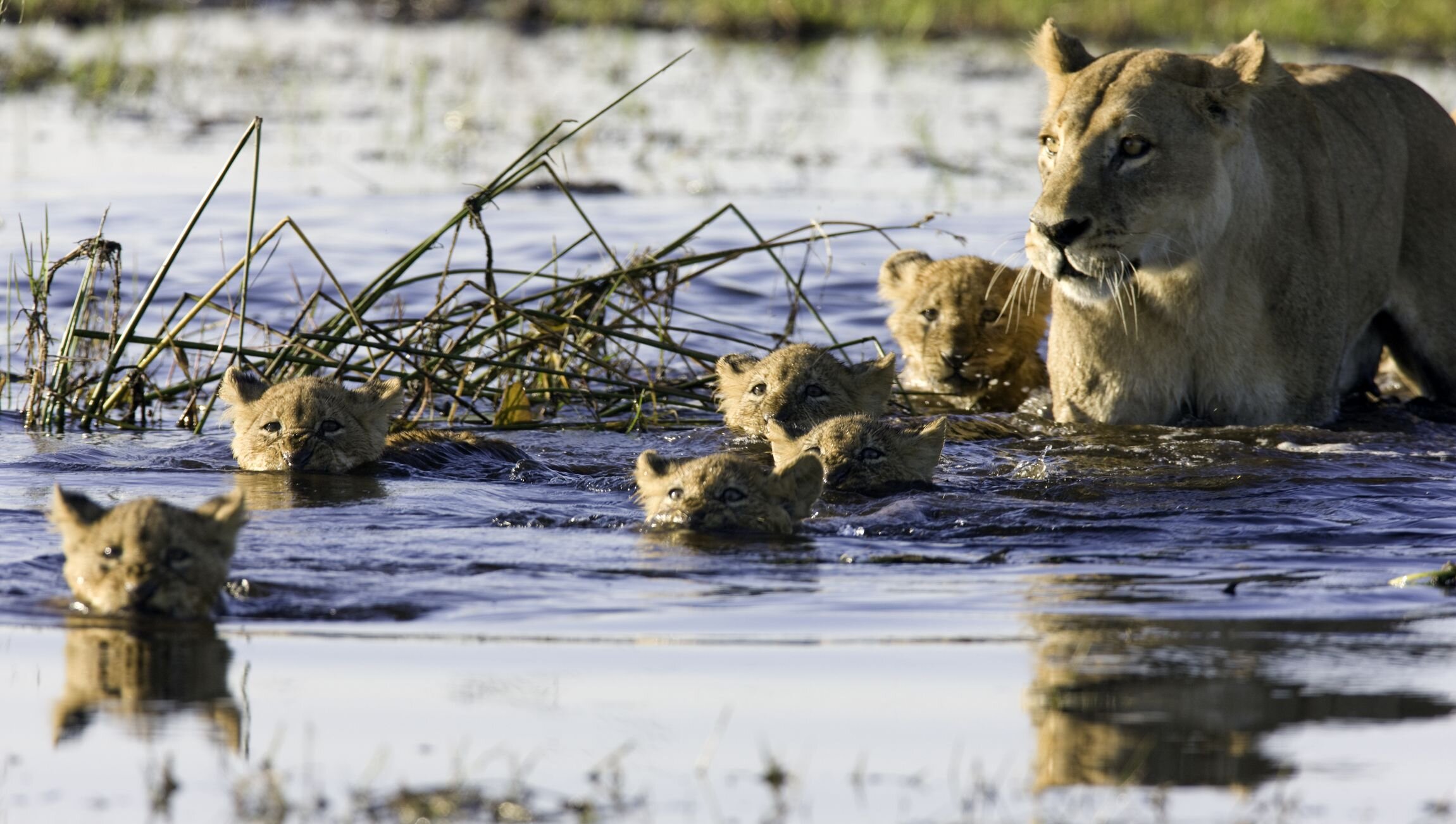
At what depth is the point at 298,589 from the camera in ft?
19.5

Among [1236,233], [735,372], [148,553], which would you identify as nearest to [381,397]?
[735,372]

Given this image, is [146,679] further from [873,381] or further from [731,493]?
[873,381]

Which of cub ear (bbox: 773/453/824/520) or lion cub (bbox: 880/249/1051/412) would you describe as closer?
cub ear (bbox: 773/453/824/520)

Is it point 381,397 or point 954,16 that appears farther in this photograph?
point 954,16

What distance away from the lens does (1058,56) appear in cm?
829

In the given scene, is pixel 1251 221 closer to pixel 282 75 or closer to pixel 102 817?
pixel 102 817

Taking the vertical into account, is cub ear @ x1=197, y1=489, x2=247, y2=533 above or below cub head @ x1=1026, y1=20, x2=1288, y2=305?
below

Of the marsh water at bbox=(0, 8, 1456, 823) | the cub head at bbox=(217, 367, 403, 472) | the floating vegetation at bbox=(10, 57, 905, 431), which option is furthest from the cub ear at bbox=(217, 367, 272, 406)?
the marsh water at bbox=(0, 8, 1456, 823)

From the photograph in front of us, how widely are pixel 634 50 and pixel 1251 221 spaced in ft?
55.6

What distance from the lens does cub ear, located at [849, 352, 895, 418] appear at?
864 cm

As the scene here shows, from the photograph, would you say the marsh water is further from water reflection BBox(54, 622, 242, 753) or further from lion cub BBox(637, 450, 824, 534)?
lion cub BBox(637, 450, 824, 534)

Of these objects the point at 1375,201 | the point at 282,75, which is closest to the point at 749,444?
the point at 1375,201

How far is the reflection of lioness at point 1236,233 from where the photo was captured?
7680mm

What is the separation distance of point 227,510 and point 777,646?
1.54 meters
